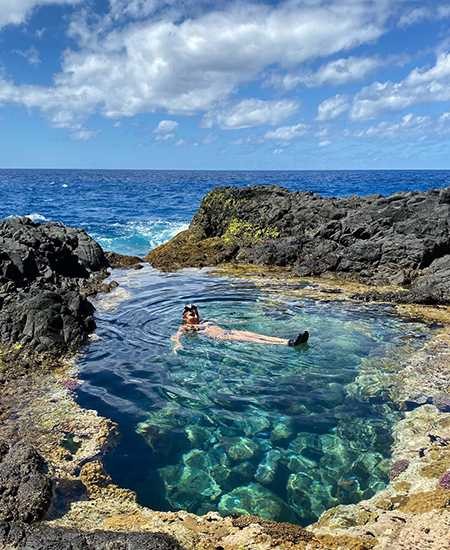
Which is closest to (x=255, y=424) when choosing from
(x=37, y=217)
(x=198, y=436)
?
(x=198, y=436)

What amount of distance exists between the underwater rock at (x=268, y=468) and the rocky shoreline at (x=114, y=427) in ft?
4.04

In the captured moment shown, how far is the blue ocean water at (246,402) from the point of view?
27.3ft

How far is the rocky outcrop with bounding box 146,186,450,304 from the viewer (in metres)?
21.9

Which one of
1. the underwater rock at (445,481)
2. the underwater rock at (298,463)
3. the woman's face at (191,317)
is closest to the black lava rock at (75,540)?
the underwater rock at (298,463)

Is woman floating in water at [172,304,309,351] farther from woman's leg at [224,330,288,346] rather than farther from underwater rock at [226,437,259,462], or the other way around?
underwater rock at [226,437,259,462]

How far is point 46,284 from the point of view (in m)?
18.8

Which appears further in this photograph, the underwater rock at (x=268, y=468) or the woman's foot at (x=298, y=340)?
the woman's foot at (x=298, y=340)

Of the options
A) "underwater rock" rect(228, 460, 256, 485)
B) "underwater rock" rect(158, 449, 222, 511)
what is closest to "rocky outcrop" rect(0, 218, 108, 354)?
"underwater rock" rect(158, 449, 222, 511)

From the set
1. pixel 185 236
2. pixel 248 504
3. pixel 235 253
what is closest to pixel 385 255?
pixel 235 253

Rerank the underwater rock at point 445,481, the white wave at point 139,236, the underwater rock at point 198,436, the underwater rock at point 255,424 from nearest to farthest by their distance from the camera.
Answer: the underwater rock at point 445,481 < the underwater rock at point 198,436 < the underwater rock at point 255,424 < the white wave at point 139,236

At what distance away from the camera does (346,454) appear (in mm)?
9156

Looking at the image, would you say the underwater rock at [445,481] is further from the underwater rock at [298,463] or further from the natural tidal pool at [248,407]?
the underwater rock at [298,463]

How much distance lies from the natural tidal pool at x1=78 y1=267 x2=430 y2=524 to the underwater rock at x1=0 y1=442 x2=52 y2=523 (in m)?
1.19

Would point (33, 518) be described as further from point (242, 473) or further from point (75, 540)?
point (242, 473)
